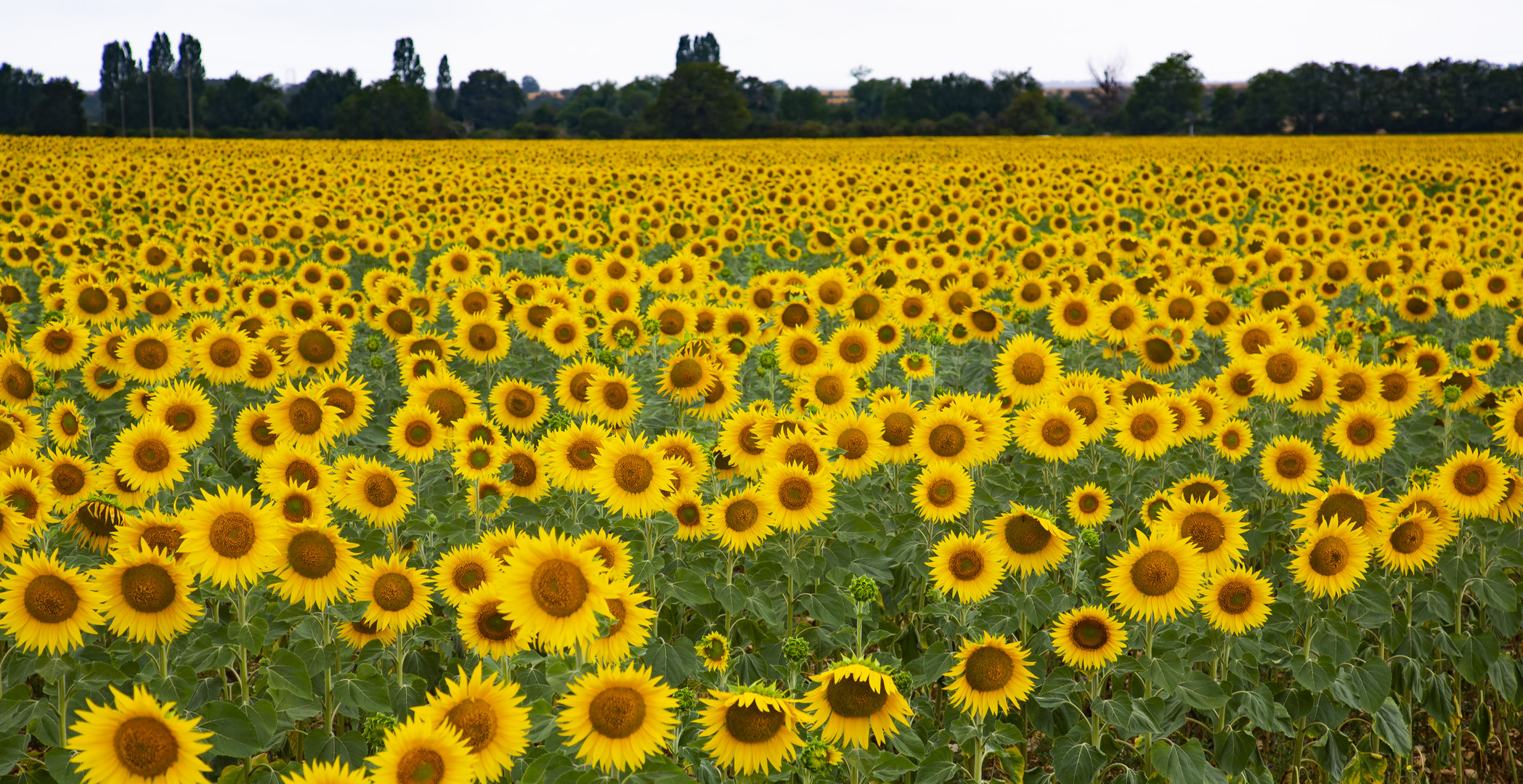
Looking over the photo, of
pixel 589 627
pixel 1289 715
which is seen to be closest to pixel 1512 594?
pixel 1289 715

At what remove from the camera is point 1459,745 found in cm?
440

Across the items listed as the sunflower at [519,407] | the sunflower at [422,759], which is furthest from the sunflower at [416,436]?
the sunflower at [422,759]

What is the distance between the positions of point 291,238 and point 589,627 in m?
11.1

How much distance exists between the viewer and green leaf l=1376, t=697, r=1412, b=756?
398 cm

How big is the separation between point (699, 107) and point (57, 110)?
156ft

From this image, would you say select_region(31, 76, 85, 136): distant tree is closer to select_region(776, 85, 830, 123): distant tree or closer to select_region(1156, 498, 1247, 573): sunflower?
select_region(776, 85, 830, 123): distant tree

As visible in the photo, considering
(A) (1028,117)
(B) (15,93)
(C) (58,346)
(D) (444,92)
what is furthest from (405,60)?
(C) (58,346)

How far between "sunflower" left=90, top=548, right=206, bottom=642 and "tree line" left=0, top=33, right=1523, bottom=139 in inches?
2960

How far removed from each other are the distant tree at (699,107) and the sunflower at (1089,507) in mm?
79290

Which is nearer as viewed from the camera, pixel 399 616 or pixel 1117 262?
pixel 399 616

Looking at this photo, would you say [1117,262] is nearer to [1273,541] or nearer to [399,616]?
[1273,541]

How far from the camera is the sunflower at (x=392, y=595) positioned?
322cm

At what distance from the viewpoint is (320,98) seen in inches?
3561

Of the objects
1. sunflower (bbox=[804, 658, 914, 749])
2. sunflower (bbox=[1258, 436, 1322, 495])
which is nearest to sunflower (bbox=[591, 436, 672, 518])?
sunflower (bbox=[804, 658, 914, 749])
